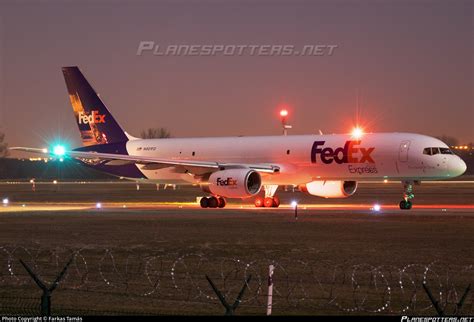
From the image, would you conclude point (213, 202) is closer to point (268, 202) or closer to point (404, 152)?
point (268, 202)

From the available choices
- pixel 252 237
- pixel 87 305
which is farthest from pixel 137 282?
pixel 252 237

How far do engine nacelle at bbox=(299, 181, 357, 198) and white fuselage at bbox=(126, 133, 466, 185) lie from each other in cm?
134

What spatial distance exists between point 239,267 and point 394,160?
28514 millimetres

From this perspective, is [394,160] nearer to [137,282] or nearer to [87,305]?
[137,282]

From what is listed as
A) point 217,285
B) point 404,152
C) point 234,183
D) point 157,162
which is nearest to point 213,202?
point 234,183

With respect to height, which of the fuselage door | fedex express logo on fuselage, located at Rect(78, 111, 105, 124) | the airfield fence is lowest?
the airfield fence

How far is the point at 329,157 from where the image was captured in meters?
53.7

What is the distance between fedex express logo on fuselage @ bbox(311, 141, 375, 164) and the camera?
52469mm

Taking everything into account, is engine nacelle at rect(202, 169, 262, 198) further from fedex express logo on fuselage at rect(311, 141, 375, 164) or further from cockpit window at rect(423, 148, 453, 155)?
cockpit window at rect(423, 148, 453, 155)

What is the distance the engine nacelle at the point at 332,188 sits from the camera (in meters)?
56.2

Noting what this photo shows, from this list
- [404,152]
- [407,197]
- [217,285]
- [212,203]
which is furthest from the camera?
[212,203]

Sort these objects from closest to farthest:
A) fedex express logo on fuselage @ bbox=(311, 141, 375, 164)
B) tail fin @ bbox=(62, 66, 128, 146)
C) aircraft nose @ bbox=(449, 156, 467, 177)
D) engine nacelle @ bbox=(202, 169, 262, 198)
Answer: aircraft nose @ bbox=(449, 156, 467, 177), fedex express logo on fuselage @ bbox=(311, 141, 375, 164), engine nacelle @ bbox=(202, 169, 262, 198), tail fin @ bbox=(62, 66, 128, 146)

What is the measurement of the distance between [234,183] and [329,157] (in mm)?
5963

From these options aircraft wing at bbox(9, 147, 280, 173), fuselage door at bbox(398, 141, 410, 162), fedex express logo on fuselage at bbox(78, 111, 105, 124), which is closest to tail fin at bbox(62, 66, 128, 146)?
fedex express logo on fuselage at bbox(78, 111, 105, 124)
